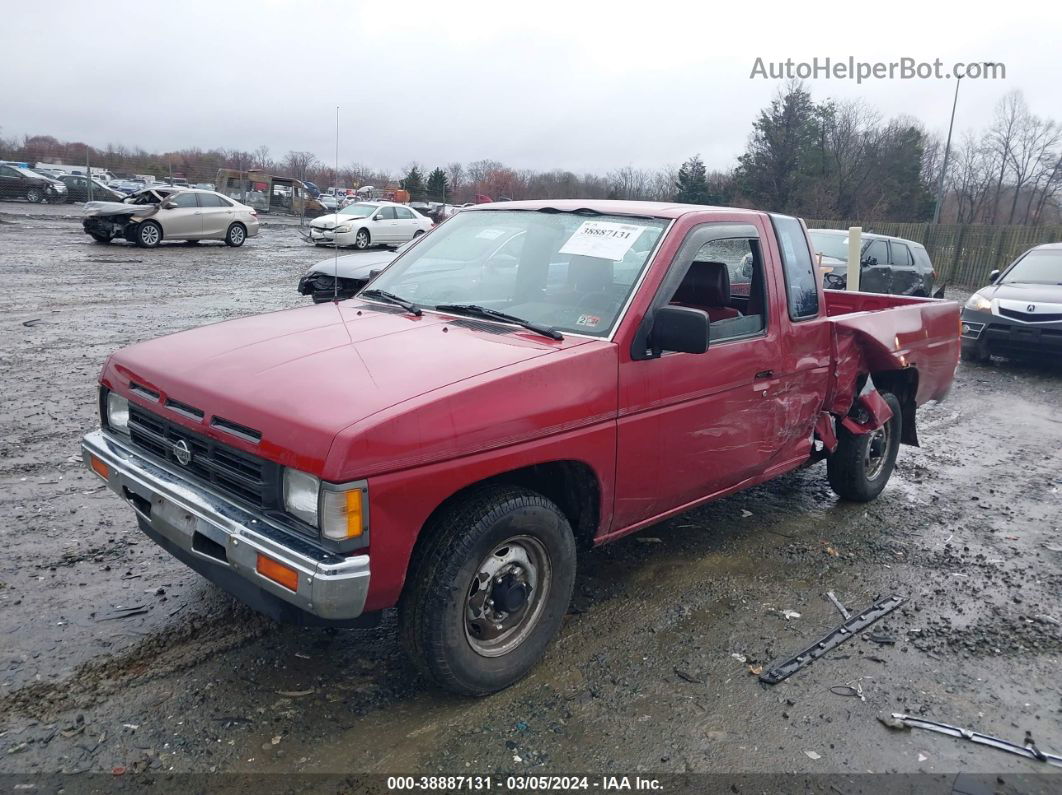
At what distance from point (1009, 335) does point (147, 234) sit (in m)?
20.1

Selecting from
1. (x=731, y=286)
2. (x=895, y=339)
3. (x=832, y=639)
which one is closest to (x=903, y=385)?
(x=895, y=339)

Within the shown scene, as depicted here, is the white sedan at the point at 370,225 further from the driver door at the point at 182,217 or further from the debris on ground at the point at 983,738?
the debris on ground at the point at 983,738

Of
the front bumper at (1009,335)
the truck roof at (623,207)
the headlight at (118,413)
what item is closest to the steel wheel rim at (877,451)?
the truck roof at (623,207)

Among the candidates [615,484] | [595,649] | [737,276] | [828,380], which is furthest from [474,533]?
[828,380]

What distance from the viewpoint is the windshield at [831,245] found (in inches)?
546

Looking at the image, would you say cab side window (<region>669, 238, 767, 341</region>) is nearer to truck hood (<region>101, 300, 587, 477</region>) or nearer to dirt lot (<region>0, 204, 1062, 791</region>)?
truck hood (<region>101, 300, 587, 477</region>)

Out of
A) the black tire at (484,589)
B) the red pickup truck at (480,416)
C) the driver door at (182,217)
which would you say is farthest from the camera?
the driver door at (182,217)

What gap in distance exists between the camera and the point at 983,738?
3.20m

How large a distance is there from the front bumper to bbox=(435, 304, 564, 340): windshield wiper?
31.4ft

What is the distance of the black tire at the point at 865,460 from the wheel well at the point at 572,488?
8.45ft

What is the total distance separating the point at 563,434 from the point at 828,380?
2346 mm

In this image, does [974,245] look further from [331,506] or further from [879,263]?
[331,506]

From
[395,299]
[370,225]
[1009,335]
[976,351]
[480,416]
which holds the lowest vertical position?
[976,351]

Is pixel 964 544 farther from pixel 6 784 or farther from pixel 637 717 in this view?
pixel 6 784
